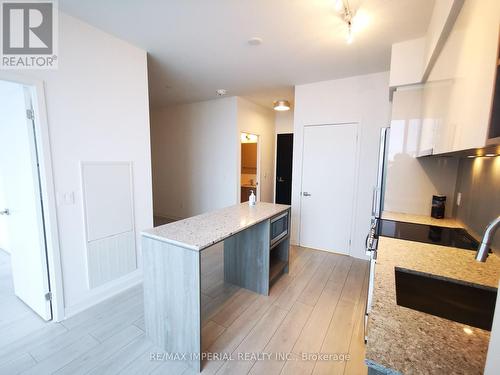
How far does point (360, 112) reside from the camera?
131 inches

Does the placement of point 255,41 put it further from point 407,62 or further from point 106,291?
point 106,291

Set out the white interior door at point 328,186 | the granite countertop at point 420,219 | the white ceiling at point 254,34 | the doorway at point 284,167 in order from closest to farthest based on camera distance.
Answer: the white ceiling at point 254,34 < the granite countertop at point 420,219 < the white interior door at point 328,186 < the doorway at point 284,167

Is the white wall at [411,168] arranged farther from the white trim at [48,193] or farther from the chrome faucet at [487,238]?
the white trim at [48,193]

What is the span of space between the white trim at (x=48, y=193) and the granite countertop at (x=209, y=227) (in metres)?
0.99

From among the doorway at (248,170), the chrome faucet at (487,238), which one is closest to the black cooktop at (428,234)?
the chrome faucet at (487,238)

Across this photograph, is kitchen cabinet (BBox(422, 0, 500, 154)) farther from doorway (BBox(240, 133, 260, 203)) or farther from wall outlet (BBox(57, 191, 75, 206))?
doorway (BBox(240, 133, 260, 203))

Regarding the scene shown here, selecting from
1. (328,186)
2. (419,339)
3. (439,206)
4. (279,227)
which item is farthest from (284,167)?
(419,339)

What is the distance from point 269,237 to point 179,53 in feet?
8.03

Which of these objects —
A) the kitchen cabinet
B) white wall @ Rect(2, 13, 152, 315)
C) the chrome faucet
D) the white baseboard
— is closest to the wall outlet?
white wall @ Rect(2, 13, 152, 315)

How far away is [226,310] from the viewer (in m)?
2.27

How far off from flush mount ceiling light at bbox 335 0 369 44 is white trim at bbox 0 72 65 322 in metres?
2.55

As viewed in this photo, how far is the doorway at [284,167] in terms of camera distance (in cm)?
574

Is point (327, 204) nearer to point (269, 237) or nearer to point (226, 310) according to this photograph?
point (269, 237)

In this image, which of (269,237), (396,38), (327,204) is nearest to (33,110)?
(269,237)
